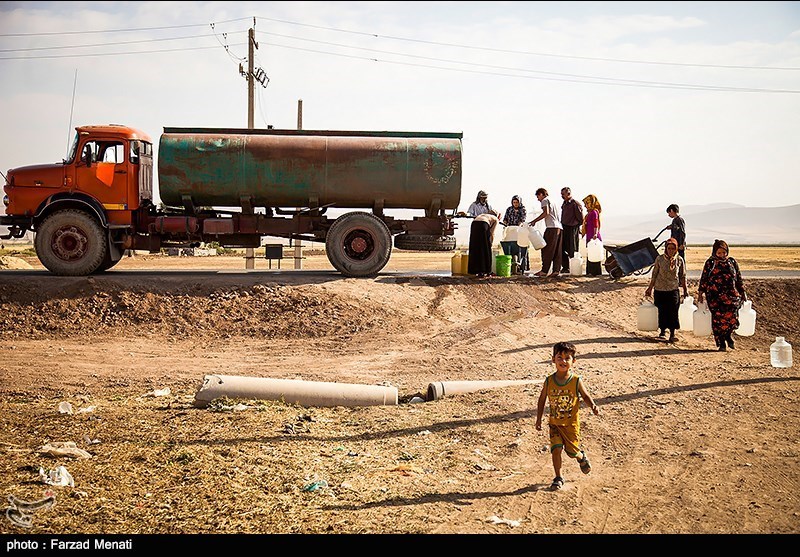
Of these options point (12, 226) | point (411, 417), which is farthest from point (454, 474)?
point (12, 226)

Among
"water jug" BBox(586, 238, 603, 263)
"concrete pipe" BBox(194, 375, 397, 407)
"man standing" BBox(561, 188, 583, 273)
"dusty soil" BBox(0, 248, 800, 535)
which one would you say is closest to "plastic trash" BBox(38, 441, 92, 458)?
"dusty soil" BBox(0, 248, 800, 535)

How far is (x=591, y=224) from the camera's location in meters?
18.4

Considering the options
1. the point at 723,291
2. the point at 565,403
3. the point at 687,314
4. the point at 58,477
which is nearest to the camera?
the point at 565,403

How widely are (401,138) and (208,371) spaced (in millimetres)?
7602

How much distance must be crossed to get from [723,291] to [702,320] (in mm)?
912

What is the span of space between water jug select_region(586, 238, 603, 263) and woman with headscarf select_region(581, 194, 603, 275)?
76mm

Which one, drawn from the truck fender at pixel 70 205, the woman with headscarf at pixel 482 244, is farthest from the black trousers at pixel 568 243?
the truck fender at pixel 70 205

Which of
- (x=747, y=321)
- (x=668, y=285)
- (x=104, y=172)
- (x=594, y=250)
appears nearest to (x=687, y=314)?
(x=747, y=321)

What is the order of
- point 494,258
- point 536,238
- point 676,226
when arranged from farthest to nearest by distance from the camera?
point 494,258
point 536,238
point 676,226

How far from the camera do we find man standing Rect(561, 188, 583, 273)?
59.4ft

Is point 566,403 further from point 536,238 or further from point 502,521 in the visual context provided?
point 536,238

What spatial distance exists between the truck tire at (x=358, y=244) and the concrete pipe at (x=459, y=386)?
6.98m

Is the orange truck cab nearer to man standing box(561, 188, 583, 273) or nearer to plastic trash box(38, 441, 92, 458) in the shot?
man standing box(561, 188, 583, 273)

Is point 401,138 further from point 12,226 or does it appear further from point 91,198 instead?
point 12,226
